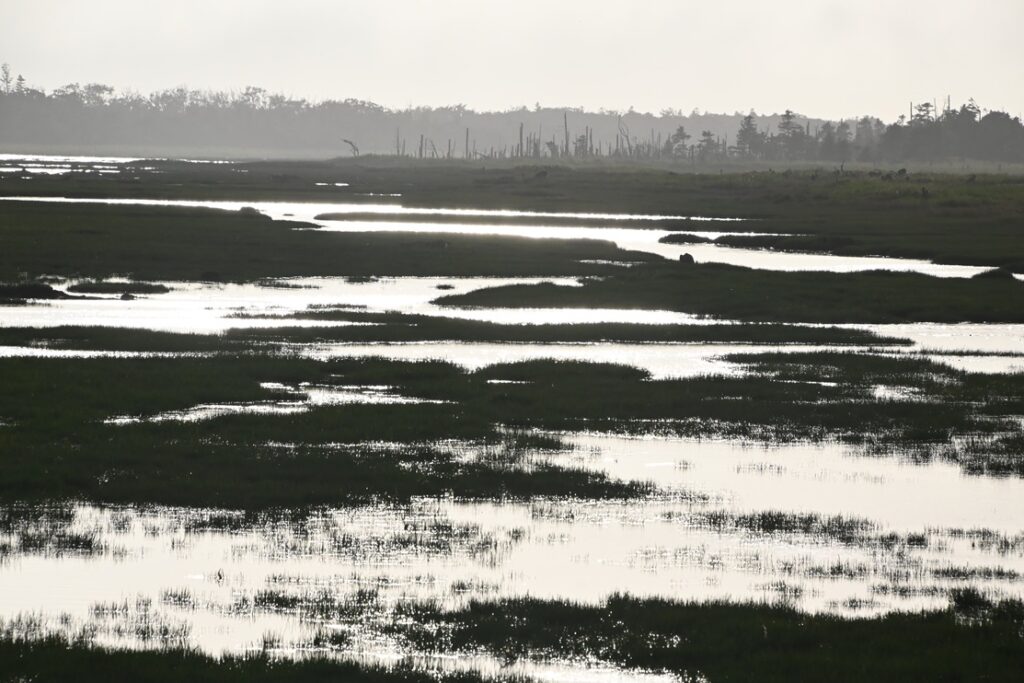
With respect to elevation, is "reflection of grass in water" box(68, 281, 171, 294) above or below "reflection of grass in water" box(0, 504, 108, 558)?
below

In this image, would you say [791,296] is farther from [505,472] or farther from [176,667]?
[176,667]

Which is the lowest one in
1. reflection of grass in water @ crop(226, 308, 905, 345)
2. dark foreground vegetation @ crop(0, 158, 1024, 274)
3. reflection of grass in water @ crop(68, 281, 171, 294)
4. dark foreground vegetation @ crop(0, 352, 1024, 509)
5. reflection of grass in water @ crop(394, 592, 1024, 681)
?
reflection of grass in water @ crop(68, 281, 171, 294)

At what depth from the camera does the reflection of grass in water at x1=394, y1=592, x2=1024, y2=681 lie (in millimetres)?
11898

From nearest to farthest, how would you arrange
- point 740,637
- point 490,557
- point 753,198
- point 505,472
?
point 740,637 → point 490,557 → point 505,472 → point 753,198

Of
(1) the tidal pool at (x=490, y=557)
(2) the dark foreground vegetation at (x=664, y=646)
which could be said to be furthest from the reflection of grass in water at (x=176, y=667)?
(1) the tidal pool at (x=490, y=557)

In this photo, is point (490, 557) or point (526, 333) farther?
point (526, 333)

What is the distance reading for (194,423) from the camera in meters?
22.0

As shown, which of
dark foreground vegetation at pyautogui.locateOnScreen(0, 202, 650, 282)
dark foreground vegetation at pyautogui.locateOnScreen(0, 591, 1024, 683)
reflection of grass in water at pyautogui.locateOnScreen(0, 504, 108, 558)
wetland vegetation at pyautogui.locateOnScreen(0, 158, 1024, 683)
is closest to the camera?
dark foreground vegetation at pyautogui.locateOnScreen(0, 591, 1024, 683)

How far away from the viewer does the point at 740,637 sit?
1266 cm

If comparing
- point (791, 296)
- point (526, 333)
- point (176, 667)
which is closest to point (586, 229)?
point (791, 296)

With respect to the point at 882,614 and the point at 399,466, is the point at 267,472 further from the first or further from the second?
the point at 882,614

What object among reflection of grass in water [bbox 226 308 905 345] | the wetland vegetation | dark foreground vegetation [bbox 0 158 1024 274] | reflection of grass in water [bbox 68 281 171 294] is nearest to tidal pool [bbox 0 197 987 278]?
dark foreground vegetation [bbox 0 158 1024 274]

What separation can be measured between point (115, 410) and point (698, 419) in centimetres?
949

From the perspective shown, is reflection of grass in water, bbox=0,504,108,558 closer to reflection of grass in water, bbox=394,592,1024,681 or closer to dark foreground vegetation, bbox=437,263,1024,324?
reflection of grass in water, bbox=394,592,1024,681
